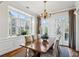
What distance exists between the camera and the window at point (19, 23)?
8.88 ft

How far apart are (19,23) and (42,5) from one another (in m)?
0.61

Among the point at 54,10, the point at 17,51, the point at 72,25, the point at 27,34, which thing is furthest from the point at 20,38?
the point at 72,25

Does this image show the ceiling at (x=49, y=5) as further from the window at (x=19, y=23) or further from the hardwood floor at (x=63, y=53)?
the hardwood floor at (x=63, y=53)

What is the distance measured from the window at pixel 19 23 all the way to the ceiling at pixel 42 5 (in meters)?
0.18

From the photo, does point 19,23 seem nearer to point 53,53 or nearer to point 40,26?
point 40,26

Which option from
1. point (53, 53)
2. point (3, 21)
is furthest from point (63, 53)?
point (3, 21)

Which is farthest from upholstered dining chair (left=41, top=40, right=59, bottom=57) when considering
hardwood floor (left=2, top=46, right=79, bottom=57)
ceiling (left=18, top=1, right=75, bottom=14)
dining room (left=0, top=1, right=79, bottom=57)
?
ceiling (left=18, top=1, right=75, bottom=14)

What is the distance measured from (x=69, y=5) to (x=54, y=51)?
0.97 metres

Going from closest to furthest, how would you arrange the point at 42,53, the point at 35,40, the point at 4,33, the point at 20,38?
the point at 42,53 < the point at 4,33 < the point at 20,38 < the point at 35,40

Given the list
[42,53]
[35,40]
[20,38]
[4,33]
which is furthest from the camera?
[35,40]

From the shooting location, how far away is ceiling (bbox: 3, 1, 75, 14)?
257 cm

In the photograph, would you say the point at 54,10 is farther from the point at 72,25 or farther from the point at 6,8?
the point at 6,8

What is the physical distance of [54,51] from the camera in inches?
105

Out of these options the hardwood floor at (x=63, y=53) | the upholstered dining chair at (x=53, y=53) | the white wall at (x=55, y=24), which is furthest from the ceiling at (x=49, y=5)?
the hardwood floor at (x=63, y=53)
